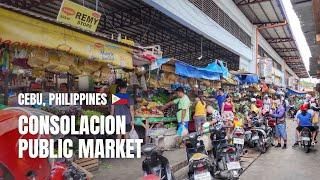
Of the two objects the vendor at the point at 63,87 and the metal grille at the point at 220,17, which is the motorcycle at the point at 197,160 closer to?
the vendor at the point at 63,87

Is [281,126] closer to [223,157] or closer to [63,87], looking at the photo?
[223,157]

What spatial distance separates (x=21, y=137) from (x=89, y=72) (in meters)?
3.09

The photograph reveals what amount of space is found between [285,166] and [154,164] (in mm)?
5017

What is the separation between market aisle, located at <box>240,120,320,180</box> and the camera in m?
8.09

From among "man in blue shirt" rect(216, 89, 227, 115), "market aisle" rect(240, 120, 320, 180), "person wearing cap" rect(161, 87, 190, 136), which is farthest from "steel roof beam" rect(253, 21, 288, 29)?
"person wearing cap" rect(161, 87, 190, 136)

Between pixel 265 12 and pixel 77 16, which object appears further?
pixel 265 12

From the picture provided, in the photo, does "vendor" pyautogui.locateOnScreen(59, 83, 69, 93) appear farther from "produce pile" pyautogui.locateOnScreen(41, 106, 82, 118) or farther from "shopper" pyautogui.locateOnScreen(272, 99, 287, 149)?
"shopper" pyautogui.locateOnScreen(272, 99, 287, 149)

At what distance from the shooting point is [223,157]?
7.54 meters

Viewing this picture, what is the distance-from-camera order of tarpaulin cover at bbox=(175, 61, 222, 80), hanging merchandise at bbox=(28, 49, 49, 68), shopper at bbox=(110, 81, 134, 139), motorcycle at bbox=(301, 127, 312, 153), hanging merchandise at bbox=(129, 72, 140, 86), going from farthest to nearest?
motorcycle at bbox=(301, 127, 312, 153) → tarpaulin cover at bbox=(175, 61, 222, 80) → hanging merchandise at bbox=(129, 72, 140, 86) → shopper at bbox=(110, 81, 134, 139) → hanging merchandise at bbox=(28, 49, 49, 68)

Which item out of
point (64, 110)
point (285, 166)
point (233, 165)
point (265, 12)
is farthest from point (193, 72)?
point (265, 12)

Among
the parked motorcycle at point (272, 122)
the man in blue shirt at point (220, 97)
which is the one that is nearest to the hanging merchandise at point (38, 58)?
the parked motorcycle at point (272, 122)

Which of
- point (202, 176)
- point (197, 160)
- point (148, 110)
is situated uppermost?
point (148, 110)

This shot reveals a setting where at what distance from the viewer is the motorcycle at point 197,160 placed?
6223 millimetres

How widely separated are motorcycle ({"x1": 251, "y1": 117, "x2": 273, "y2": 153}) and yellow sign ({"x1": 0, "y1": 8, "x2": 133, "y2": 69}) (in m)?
6.02
